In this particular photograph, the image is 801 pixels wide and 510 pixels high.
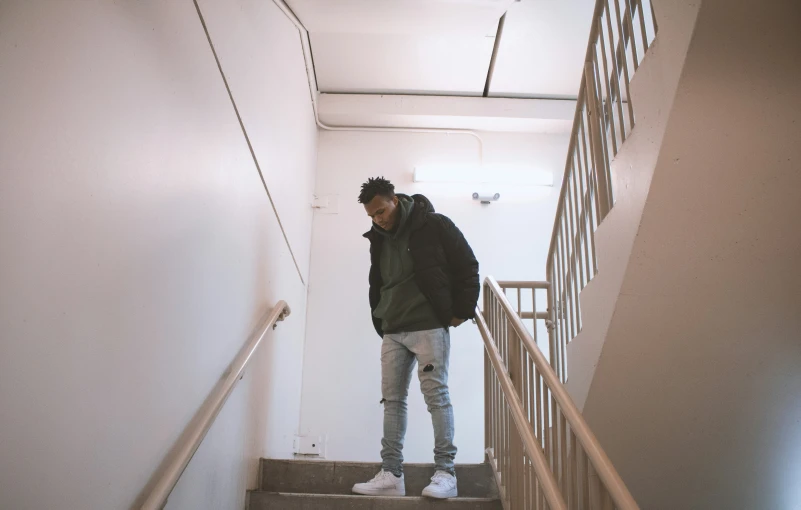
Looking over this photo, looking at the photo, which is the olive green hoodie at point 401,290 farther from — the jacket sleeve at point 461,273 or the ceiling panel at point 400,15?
the ceiling panel at point 400,15

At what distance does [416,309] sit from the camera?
3146mm

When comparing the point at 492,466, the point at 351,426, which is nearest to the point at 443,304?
the point at 492,466

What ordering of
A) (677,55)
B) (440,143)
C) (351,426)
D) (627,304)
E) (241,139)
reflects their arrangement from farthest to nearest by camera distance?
(440,143) < (351,426) < (241,139) < (627,304) < (677,55)

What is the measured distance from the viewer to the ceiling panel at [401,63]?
197 inches

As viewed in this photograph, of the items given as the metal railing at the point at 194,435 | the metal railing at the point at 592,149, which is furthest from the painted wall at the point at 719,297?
the metal railing at the point at 194,435

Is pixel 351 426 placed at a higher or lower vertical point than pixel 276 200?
lower

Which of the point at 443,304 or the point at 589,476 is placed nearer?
the point at 589,476

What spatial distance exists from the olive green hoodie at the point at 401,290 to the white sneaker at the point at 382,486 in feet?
2.10

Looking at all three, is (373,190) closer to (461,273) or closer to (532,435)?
(461,273)

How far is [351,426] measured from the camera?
5.01 m

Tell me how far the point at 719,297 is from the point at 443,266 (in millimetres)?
1166

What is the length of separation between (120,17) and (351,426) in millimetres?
3904

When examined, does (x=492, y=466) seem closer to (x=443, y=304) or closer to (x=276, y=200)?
(x=443, y=304)

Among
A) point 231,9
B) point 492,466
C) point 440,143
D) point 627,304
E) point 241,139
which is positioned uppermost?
point 440,143
